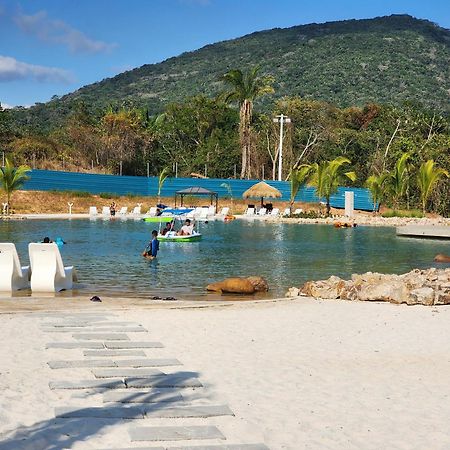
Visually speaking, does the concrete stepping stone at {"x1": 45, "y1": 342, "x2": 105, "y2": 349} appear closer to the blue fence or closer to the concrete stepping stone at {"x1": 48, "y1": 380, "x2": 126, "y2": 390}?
the concrete stepping stone at {"x1": 48, "y1": 380, "x2": 126, "y2": 390}

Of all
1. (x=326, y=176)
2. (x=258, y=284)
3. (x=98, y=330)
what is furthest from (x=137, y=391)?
(x=326, y=176)

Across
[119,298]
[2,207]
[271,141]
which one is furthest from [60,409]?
[271,141]

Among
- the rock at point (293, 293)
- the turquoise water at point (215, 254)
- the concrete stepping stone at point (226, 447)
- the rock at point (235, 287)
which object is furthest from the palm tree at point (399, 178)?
the concrete stepping stone at point (226, 447)

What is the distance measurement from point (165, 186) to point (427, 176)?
18498 mm

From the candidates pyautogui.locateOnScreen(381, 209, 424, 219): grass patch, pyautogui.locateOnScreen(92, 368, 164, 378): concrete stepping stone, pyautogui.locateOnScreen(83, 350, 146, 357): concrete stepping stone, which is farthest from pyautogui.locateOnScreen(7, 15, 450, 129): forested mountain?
pyautogui.locateOnScreen(92, 368, 164, 378): concrete stepping stone

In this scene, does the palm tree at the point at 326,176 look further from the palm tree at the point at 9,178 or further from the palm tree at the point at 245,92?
the palm tree at the point at 9,178

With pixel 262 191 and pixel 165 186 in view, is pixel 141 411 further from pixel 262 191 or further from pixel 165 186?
pixel 165 186

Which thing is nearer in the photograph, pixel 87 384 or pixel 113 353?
pixel 87 384

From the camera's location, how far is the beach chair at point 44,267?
44.8 feet

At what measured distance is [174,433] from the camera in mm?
5168

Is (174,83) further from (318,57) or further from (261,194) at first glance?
(261,194)

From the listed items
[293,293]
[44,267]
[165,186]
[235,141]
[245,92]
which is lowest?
[293,293]

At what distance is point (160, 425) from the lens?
211 inches

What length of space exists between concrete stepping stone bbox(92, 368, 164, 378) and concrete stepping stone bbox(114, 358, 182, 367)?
0.65 feet
